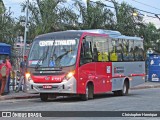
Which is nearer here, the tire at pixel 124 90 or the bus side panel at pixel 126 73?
the bus side panel at pixel 126 73

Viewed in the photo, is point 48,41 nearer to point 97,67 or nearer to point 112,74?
point 97,67

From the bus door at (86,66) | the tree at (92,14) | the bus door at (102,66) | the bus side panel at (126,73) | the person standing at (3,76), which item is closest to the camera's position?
the bus door at (86,66)

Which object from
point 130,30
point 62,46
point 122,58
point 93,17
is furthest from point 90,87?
point 130,30

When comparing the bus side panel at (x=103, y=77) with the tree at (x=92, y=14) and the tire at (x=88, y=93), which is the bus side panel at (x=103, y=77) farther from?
the tree at (x=92, y=14)

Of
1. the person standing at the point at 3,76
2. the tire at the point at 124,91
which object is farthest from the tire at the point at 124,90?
the person standing at the point at 3,76

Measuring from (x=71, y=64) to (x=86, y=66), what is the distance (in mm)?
1127

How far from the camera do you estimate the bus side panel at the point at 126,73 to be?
22.8m

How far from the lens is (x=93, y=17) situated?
37219mm

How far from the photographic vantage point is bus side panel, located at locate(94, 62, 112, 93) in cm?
2083

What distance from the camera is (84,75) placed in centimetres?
1936

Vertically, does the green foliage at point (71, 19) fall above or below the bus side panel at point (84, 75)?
above

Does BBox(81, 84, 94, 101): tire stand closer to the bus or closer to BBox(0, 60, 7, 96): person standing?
the bus

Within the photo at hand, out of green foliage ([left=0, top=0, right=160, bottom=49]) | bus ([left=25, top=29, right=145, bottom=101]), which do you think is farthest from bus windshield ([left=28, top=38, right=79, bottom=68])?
green foliage ([left=0, top=0, right=160, bottom=49])

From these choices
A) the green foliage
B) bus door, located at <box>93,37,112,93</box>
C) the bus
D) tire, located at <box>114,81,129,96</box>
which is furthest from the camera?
the green foliage
